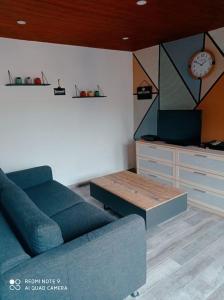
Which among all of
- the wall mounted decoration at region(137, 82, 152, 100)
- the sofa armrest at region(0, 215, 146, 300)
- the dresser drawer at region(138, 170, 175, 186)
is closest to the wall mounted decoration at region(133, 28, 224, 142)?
the wall mounted decoration at region(137, 82, 152, 100)

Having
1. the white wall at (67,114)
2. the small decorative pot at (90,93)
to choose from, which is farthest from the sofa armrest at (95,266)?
the small decorative pot at (90,93)

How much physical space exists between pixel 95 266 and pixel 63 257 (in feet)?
0.76

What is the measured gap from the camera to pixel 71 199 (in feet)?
8.25

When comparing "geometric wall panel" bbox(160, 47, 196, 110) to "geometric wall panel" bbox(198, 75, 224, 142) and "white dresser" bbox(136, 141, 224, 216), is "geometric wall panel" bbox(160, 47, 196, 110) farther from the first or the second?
"white dresser" bbox(136, 141, 224, 216)

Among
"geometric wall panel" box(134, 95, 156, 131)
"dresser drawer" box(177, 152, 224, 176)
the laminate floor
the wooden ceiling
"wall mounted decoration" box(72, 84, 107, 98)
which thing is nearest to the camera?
the laminate floor

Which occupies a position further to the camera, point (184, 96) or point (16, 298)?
point (184, 96)

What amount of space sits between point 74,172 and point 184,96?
87.7 inches

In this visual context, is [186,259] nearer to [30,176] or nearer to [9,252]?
[9,252]

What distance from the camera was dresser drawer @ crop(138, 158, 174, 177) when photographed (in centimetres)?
352

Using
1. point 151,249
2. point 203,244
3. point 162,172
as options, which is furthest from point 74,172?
point 203,244

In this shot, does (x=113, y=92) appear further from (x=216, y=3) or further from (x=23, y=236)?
(x=23, y=236)

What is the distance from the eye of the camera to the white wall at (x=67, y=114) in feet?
10.9

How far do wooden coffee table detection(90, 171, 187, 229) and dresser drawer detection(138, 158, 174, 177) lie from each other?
65 centimetres

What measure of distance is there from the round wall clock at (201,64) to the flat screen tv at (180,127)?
0.57m
